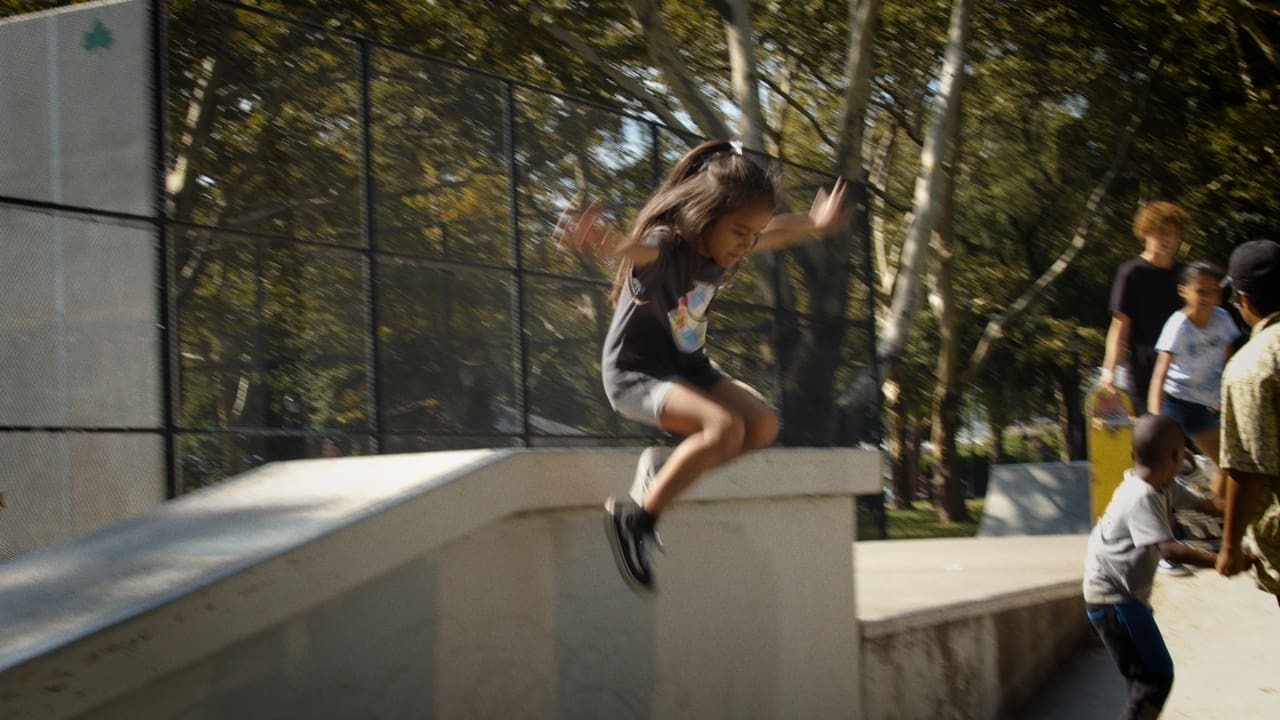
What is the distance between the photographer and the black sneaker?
163 inches

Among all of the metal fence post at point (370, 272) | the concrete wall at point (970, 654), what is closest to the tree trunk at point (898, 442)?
the concrete wall at point (970, 654)

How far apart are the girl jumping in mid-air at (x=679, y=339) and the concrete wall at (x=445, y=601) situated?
1.25ft

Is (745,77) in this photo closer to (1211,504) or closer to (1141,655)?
(1211,504)

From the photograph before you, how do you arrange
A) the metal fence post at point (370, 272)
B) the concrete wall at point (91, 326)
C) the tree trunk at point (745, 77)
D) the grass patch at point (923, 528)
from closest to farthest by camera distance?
1. the concrete wall at point (91, 326)
2. the metal fence post at point (370, 272)
3. the tree trunk at point (745, 77)
4. the grass patch at point (923, 528)

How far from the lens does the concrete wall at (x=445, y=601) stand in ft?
10.3

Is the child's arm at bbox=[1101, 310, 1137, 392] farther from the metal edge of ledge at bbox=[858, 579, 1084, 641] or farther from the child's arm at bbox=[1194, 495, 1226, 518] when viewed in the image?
the child's arm at bbox=[1194, 495, 1226, 518]

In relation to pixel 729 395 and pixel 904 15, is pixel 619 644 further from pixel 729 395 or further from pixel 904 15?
pixel 904 15

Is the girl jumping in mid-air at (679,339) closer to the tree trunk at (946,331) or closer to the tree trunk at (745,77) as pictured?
the tree trunk at (745,77)

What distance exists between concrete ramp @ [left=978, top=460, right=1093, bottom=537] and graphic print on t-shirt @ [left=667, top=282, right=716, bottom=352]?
29.7ft

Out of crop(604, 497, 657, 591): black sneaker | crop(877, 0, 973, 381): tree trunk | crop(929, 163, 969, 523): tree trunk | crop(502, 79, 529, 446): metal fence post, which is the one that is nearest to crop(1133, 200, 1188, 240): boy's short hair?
crop(502, 79, 529, 446): metal fence post

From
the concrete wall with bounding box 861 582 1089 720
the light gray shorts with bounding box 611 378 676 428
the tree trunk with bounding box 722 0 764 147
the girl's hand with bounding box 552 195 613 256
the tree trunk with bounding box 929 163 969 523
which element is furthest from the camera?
the tree trunk with bounding box 929 163 969 523

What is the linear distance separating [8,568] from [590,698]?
6.09 ft

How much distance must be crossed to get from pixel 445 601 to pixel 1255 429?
2.37 meters

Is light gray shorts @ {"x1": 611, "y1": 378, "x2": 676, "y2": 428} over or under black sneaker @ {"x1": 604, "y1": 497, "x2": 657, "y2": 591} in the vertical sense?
over
